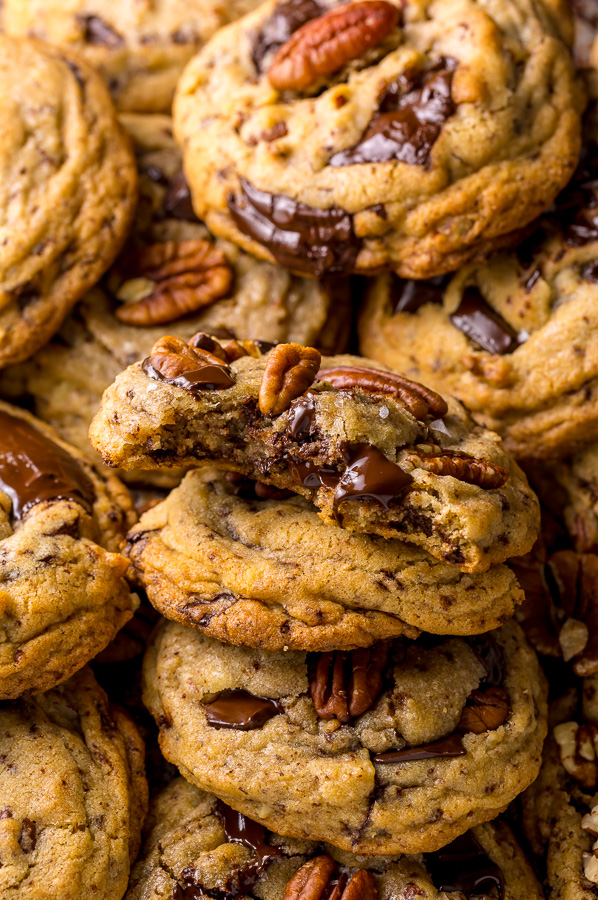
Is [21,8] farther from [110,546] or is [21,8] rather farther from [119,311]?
[110,546]

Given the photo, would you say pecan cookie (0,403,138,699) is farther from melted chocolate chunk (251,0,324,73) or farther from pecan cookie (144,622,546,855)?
melted chocolate chunk (251,0,324,73)

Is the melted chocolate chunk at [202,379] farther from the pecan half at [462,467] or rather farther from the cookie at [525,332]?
the cookie at [525,332]

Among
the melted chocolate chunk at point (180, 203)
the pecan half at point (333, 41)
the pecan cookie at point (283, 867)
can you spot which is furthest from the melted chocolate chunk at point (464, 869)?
the pecan half at point (333, 41)

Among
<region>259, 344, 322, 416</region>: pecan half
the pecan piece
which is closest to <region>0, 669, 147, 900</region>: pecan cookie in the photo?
the pecan piece

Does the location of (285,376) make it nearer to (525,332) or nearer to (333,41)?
(525,332)

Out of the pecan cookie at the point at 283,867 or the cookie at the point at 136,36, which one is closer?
the pecan cookie at the point at 283,867

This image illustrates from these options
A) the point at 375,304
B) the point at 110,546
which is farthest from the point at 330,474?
the point at 375,304
